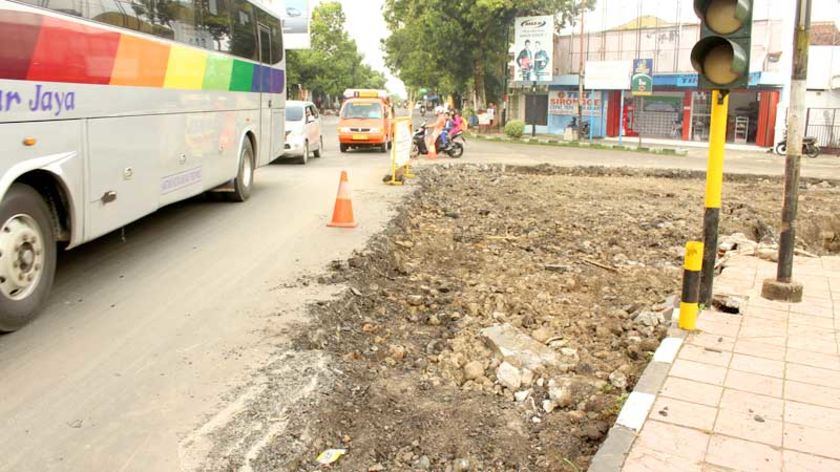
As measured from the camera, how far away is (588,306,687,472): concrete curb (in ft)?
11.5

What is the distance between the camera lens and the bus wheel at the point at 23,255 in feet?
16.8

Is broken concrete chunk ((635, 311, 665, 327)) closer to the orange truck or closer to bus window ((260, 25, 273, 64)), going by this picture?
bus window ((260, 25, 273, 64))

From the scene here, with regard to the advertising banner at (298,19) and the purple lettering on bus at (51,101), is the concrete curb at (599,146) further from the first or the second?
the purple lettering on bus at (51,101)

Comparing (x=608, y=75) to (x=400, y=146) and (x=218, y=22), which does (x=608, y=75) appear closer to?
(x=400, y=146)

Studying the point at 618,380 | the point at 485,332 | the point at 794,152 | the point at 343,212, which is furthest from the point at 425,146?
the point at 618,380

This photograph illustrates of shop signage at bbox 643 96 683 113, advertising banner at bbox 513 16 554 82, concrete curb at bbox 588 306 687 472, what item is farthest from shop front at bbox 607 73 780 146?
concrete curb at bbox 588 306 687 472

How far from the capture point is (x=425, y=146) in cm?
2252

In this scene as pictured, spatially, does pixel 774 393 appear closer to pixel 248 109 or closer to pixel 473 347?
pixel 473 347

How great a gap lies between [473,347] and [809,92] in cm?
3045

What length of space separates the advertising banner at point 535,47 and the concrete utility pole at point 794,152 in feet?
100

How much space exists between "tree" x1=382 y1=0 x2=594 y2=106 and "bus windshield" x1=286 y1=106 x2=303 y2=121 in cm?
1893

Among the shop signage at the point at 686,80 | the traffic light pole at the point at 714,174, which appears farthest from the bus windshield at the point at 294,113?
the shop signage at the point at 686,80

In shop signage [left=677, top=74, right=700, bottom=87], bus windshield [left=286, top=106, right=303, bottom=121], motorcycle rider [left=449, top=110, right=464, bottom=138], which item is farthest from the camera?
shop signage [left=677, top=74, right=700, bottom=87]

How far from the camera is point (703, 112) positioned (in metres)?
35.5
